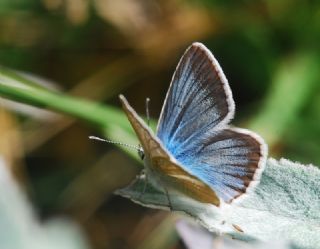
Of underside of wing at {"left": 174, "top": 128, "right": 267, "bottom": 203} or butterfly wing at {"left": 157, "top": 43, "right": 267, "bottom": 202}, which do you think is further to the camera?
butterfly wing at {"left": 157, "top": 43, "right": 267, "bottom": 202}

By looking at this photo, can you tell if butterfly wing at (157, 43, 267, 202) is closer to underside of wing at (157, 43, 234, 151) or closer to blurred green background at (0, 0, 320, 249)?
underside of wing at (157, 43, 234, 151)

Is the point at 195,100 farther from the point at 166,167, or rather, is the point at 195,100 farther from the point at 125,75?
the point at 125,75

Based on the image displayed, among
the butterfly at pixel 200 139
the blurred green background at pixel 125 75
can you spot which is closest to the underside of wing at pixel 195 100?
the butterfly at pixel 200 139

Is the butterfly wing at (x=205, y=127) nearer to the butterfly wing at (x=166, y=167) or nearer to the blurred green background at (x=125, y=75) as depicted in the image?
the butterfly wing at (x=166, y=167)

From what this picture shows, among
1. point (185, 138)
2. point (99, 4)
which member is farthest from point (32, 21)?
point (185, 138)

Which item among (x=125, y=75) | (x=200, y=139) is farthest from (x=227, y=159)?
(x=125, y=75)

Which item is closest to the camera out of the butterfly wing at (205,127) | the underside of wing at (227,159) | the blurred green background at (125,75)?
the underside of wing at (227,159)

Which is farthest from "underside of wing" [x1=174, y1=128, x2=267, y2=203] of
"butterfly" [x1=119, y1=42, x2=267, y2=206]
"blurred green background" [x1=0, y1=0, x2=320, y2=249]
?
"blurred green background" [x1=0, y1=0, x2=320, y2=249]

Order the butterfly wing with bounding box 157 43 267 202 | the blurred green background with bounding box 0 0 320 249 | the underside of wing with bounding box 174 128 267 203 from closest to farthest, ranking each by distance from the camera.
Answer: the underside of wing with bounding box 174 128 267 203 < the butterfly wing with bounding box 157 43 267 202 < the blurred green background with bounding box 0 0 320 249

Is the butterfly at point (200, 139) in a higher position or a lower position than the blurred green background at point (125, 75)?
higher

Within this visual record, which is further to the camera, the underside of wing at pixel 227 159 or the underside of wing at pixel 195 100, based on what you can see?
the underside of wing at pixel 195 100
